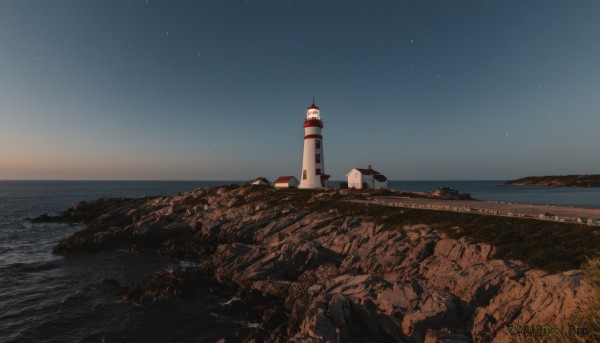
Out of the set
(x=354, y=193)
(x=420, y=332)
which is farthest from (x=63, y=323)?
(x=354, y=193)

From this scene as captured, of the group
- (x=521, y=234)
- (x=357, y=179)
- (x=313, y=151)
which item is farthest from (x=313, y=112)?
(x=521, y=234)

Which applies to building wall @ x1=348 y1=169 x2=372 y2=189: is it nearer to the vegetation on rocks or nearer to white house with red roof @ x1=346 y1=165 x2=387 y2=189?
white house with red roof @ x1=346 y1=165 x2=387 y2=189

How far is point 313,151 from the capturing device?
63812 mm

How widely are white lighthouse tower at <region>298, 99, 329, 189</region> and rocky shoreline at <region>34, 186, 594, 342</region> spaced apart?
21.1 m

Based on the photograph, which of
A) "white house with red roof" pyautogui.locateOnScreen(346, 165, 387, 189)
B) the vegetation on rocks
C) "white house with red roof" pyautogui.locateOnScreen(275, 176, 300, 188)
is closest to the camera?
the vegetation on rocks

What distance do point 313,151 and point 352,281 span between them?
4479 centimetres

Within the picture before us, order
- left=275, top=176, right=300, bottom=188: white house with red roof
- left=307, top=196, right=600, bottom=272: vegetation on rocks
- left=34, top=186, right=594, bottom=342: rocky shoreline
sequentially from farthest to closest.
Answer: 1. left=275, top=176, right=300, bottom=188: white house with red roof
2. left=307, top=196, right=600, bottom=272: vegetation on rocks
3. left=34, top=186, right=594, bottom=342: rocky shoreline

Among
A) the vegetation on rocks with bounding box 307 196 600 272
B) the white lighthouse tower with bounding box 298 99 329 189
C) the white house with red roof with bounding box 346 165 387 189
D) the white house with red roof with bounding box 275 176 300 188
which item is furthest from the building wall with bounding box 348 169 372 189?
the vegetation on rocks with bounding box 307 196 600 272

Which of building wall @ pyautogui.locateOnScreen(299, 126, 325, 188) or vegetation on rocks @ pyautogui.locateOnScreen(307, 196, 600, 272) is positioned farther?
building wall @ pyautogui.locateOnScreen(299, 126, 325, 188)

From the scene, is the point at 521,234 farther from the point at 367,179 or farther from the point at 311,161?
the point at 311,161

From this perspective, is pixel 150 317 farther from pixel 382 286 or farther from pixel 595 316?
pixel 595 316

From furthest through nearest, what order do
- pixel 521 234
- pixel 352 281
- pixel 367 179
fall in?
pixel 367 179 < pixel 521 234 < pixel 352 281

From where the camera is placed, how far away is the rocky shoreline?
15875 mm

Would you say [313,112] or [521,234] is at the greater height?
[313,112]
